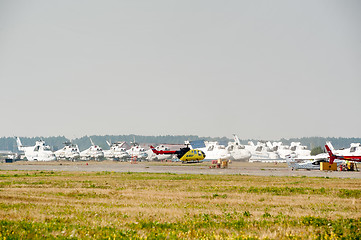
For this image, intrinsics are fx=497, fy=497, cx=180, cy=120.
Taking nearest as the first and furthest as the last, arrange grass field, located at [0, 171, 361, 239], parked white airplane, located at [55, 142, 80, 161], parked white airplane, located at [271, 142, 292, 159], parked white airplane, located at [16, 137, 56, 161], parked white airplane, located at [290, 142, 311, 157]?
grass field, located at [0, 171, 361, 239] < parked white airplane, located at [16, 137, 56, 161] < parked white airplane, located at [55, 142, 80, 161] < parked white airplane, located at [290, 142, 311, 157] < parked white airplane, located at [271, 142, 292, 159]

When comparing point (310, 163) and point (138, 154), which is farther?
point (138, 154)

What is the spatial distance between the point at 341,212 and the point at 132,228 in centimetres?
958

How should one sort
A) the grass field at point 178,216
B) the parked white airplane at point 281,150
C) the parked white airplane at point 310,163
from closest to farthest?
the grass field at point 178,216
the parked white airplane at point 310,163
the parked white airplane at point 281,150

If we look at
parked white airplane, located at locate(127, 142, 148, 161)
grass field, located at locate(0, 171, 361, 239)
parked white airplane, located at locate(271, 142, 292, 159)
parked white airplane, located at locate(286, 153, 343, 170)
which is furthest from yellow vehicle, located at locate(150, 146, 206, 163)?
grass field, located at locate(0, 171, 361, 239)

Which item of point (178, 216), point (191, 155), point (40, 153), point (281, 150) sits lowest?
point (40, 153)

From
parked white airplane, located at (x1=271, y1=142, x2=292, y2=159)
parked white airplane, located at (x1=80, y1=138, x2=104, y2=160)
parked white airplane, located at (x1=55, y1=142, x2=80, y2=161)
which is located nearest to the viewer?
parked white airplane, located at (x1=55, y1=142, x2=80, y2=161)

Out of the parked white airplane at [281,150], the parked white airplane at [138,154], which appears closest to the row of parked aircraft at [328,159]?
the parked white airplane at [138,154]

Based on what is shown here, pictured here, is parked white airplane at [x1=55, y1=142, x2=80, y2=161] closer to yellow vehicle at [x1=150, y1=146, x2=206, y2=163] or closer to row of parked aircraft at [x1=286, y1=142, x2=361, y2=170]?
yellow vehicle at [x1=150, y1=146, x2=206, y2=163]

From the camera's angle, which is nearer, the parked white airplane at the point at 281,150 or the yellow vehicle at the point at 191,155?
the yellow vehicle at the point at 191,155

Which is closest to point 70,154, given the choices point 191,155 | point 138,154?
point 138,154

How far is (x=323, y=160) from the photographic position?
7544 centimetres

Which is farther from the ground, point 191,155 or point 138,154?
point 191,155

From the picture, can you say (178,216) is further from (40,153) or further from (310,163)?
(40,153)

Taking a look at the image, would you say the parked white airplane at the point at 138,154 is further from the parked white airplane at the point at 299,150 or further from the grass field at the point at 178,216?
the grass field at the point at 178,216
